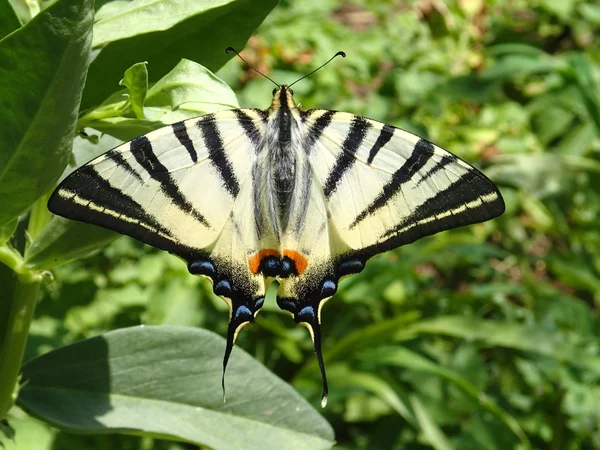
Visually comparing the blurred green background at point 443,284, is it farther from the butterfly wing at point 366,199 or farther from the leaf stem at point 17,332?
the butterfly wing at point 366,199

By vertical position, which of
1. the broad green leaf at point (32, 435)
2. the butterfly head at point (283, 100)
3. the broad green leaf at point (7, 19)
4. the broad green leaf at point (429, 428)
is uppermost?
the broad green leaf at point (7, 19)

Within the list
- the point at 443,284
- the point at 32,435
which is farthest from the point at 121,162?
the point at 443,284

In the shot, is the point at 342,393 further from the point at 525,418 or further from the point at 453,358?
the point at 525,418

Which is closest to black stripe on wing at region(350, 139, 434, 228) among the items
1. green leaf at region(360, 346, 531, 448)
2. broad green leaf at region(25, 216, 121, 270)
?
broad green leaf at region(25, 216, 121, 270)

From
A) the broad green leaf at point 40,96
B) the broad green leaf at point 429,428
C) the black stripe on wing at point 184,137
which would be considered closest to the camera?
the broad green leaf at point 40,96

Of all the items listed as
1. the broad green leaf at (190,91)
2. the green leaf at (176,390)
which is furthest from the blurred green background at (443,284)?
the broad green leaf at (190,91)

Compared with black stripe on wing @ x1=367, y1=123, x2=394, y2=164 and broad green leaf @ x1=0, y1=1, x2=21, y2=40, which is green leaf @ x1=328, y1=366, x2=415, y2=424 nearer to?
black stripe on wing @ x1=367, y1=123, x2=394, y2=164

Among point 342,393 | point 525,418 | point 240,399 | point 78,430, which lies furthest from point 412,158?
point 525,418
